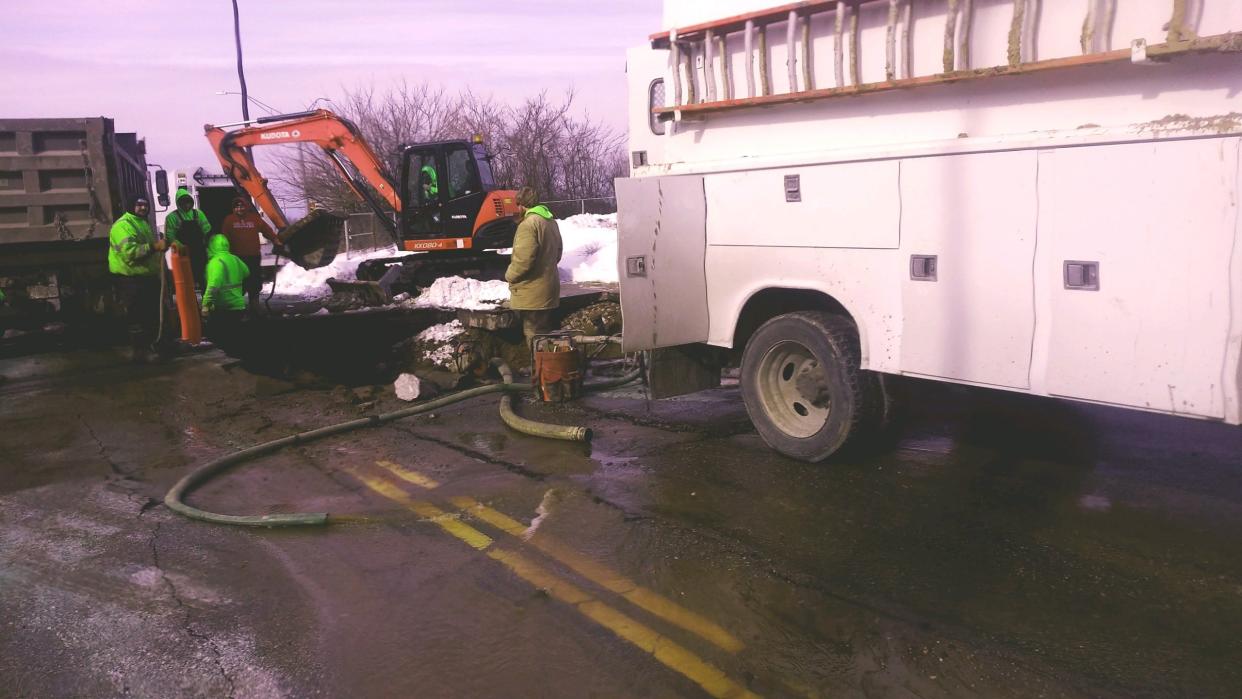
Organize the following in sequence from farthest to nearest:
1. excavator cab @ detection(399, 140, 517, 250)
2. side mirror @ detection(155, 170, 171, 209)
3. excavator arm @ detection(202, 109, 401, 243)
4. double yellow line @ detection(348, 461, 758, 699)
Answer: excavator cab @ detection(399, 140, 517, 250), excavator arm @ detection(202, 109, 401, 243), side mirror @ detection(155, 170, 171, 209), double yellow line @ detection(348, 461, 758, 699)

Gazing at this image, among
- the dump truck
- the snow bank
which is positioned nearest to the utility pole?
the snow bank

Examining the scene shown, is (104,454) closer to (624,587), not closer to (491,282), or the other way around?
(624,587)

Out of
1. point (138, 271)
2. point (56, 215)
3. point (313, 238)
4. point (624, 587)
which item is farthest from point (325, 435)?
point (313, 238)

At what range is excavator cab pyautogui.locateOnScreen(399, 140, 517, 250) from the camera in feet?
49.7

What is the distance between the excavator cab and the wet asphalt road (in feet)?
27.3

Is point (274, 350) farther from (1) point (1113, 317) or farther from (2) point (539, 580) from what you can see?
(1) point (1113, 317)

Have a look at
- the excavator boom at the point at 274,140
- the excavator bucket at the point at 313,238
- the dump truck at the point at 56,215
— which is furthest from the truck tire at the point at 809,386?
the excavator boom at the point at 274,140

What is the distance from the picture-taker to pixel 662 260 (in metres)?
6.30

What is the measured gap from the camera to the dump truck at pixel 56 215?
35.7ft

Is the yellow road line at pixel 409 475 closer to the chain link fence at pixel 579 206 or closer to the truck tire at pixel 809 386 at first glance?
the truck tire at pixel 809 386

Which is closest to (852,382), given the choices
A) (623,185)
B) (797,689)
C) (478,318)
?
(623,185)

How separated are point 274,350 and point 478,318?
2.18 m

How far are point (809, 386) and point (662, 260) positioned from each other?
132 centimetres

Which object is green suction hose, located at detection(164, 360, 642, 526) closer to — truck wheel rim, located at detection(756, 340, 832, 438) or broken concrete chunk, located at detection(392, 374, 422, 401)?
broken concrete chunk, located at detection(392, 374, 422, 401)
